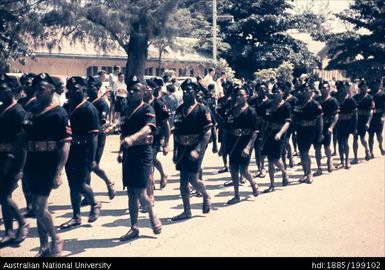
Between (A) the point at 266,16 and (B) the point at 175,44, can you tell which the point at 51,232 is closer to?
(B) the point at 175,44

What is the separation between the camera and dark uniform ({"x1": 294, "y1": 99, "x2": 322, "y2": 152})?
12781 mm

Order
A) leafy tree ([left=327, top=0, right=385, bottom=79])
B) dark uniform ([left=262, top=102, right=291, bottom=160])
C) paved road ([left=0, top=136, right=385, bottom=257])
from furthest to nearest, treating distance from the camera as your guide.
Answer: leafy tree ([left=327, top=0, right=385, bottom=79]), dark uniform ([left=262, top=102, right=291, bottom=160]), paved road ([left=0, top=136, right=385, bottom=257])

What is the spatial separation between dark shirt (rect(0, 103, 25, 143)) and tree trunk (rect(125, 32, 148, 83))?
18595 mm

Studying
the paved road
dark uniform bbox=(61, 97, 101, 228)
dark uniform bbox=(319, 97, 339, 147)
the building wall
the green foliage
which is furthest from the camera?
the green foliage

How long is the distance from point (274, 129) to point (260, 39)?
1188 inches

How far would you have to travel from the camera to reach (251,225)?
891 centimetres

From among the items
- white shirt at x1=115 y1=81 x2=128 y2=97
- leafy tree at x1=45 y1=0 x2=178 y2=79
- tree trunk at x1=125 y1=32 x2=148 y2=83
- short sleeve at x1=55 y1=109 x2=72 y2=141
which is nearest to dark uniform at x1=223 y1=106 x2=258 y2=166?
short sleeve at x1=55 y1=109 x2=72 y2=141

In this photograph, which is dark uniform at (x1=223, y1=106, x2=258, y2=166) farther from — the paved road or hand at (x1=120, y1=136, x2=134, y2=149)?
hand at (x1=120, y1=136, x2=134, y2=149)

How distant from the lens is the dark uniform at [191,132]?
938cm

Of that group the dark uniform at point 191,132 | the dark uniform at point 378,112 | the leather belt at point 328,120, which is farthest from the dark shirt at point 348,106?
the dark uniform at point 191,132

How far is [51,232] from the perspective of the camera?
7.22m

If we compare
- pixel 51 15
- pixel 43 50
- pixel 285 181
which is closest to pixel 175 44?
pixel 43 50

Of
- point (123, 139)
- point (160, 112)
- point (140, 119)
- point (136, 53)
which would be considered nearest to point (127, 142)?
point (123, 139)
